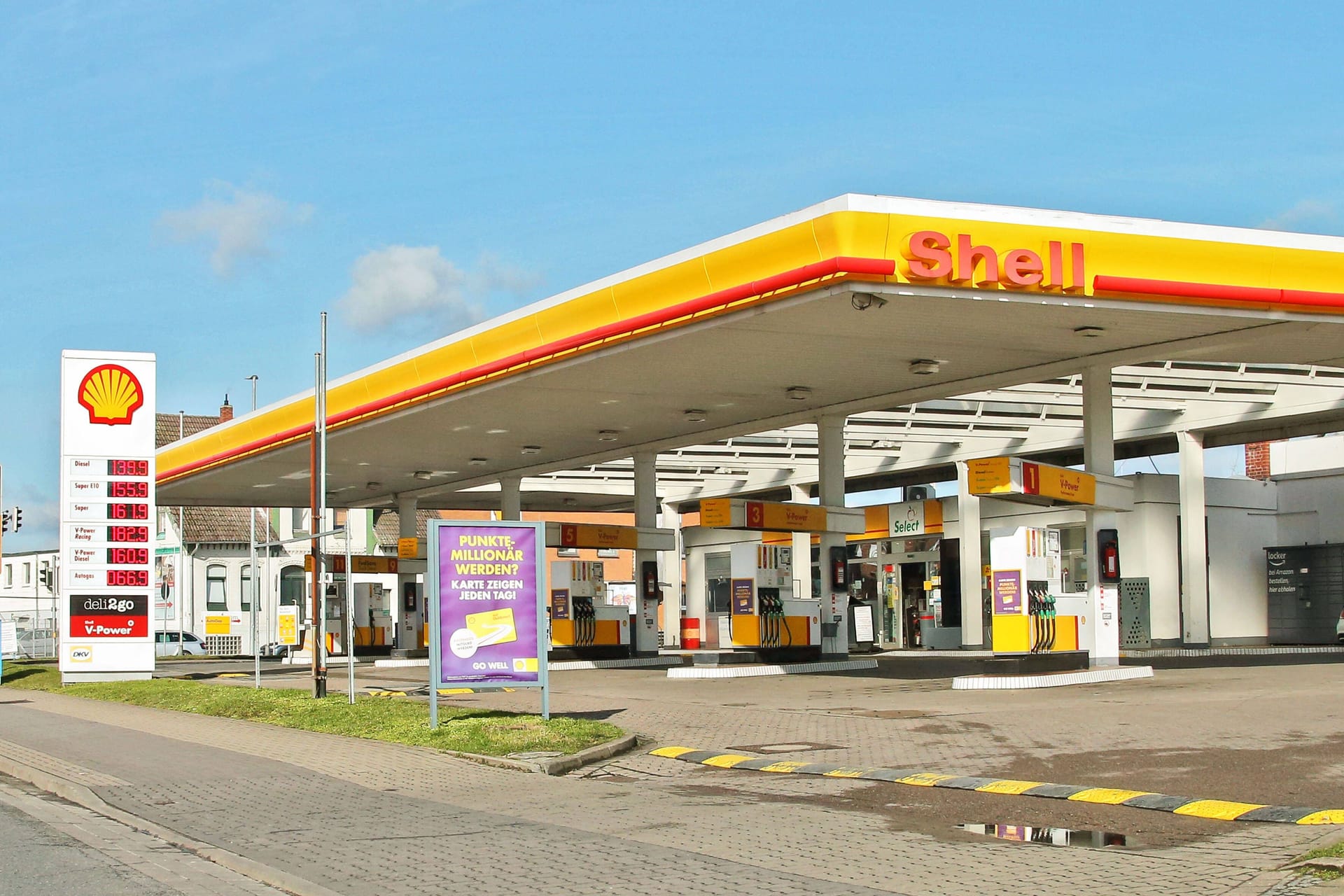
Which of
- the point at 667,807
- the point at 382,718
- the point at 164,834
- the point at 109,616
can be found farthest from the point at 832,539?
the point at 164,834

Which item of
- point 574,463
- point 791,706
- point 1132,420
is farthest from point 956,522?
point 791,706

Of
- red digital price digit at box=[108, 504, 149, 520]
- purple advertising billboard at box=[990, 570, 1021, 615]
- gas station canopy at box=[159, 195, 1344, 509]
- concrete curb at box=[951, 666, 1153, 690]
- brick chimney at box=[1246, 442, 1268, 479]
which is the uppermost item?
gas station canopy at box=[159, 195, 1344, 509]

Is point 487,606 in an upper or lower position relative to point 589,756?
upper

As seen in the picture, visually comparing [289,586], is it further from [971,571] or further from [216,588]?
[971,571]

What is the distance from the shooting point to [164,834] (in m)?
9.89

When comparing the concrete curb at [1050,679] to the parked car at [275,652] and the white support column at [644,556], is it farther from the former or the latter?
the parked car at [275,652]

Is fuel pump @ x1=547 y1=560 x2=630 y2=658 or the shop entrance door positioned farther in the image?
the shop entrance door

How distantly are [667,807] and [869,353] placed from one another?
12374 mm

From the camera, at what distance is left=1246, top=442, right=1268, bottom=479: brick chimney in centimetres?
4138

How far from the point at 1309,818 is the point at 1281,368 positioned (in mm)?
23227

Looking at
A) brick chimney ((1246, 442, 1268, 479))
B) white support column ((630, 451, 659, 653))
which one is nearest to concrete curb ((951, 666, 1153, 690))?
white support column ((630, 451, 659, 653))

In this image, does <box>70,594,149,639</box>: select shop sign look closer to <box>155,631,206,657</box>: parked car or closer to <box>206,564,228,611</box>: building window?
<box>155,631,206,657</box>: parked car

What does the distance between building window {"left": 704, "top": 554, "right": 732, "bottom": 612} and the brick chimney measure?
1775cm

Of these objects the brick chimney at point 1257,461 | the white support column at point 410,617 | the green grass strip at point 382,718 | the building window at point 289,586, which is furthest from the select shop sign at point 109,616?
the building window at point 289,586
